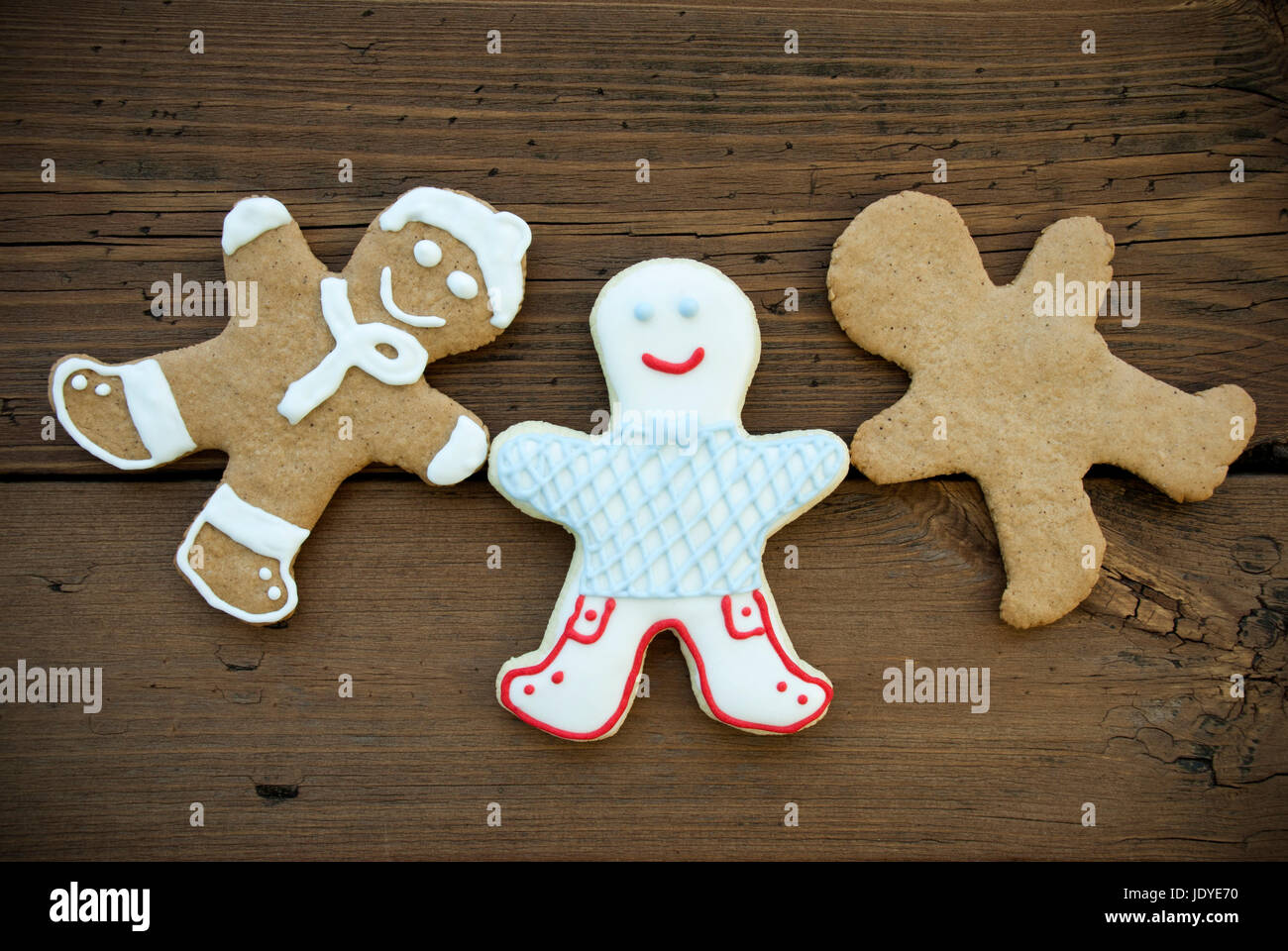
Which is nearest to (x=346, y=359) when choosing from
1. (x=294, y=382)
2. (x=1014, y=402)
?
(x=294, y=382)

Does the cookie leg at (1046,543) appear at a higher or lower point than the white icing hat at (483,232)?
lower

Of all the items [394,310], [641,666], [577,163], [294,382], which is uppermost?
[577,163]

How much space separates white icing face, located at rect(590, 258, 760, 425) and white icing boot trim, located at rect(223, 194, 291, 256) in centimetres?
57

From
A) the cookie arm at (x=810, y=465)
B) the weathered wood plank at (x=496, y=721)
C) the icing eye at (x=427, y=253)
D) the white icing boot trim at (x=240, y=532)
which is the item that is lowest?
the weathered wood plank at (x=496, y=721)

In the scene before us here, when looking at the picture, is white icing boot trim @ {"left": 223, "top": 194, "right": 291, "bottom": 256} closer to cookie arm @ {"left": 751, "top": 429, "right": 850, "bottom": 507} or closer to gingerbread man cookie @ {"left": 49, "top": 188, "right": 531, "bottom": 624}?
gingerbread man cookie @ {"left": 49, "top": 188, "right": 531, "bottom": 624}

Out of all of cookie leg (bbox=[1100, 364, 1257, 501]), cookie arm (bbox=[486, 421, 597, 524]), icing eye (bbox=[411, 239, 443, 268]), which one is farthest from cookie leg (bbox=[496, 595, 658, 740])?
cookie leg (bbox=[1100, 364, 1257, 501])

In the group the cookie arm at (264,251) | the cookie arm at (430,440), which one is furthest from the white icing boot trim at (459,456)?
the cookie arm at (264,251)

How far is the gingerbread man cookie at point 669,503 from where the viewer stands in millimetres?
1526

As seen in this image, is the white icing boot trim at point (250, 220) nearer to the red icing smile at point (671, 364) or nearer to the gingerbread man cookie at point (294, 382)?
the gingerbread man cookie at point (294, 382)

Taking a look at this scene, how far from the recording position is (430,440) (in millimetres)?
1557

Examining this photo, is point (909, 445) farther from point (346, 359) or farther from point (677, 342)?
point (346, 359)

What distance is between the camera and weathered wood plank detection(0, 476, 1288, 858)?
5.36 ft

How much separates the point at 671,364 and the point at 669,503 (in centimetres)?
23

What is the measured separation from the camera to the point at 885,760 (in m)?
1.65
